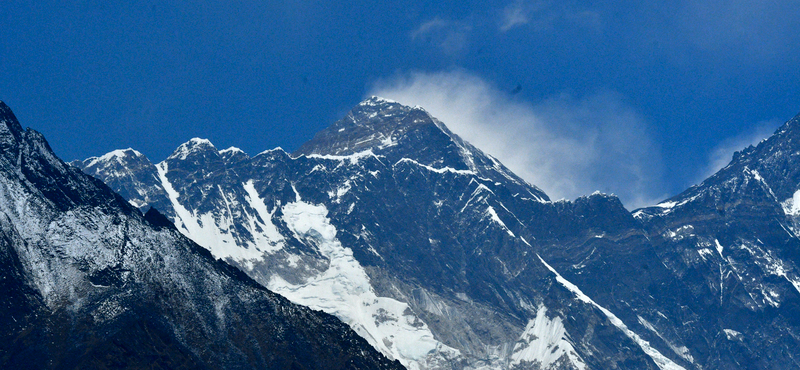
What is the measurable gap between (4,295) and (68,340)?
14813 mm

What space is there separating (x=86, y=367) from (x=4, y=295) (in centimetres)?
2148

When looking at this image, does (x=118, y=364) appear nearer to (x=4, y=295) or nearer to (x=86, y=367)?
(x=86, y=367)

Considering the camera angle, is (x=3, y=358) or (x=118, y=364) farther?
(x=118, y=364)

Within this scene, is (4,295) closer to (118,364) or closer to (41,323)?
(41,323)

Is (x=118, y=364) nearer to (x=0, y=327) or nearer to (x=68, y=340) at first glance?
(x=68, y=340)

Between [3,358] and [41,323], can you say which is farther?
[41,323]

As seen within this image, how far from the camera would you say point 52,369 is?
190875mm

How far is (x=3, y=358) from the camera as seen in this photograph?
188m

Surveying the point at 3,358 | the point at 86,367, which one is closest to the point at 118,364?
the point at 86,367

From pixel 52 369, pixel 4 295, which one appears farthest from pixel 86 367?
pixel 4 295

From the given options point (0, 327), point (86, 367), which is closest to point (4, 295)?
point (0, 327)

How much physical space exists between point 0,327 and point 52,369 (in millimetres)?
12652

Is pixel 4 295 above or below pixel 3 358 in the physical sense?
above

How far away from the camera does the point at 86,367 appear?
195000mm
